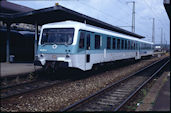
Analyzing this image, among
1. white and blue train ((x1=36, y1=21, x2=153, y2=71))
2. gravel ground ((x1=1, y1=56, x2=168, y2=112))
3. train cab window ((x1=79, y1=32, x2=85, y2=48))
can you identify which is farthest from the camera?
train cab window ((x1=79, y1=32, x2=85, y2=48))

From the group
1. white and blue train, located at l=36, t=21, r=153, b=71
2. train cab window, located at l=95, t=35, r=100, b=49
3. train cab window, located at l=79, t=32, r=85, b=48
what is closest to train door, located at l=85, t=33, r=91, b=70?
white and blue train, located at l=36, t=21, r=153, b=71

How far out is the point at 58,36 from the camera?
1059cm

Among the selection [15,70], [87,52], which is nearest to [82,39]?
[87,52]

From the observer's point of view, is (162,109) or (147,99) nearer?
(162,109)

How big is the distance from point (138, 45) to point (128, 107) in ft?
58.9

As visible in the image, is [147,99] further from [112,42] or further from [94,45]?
[112,42]

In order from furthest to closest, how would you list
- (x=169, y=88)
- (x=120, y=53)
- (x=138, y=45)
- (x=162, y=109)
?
1. (x=138, y=45)
2. (x=120, y=53)
3. (x=169, y=88)
4. (x=162, y=109)

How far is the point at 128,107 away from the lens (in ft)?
20.7

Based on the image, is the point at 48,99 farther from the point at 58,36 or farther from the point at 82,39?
the point at 58,36

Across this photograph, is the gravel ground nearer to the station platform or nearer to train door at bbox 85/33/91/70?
train door at bbox 85/33/91/70

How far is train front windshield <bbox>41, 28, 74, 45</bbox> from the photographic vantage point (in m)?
10.2

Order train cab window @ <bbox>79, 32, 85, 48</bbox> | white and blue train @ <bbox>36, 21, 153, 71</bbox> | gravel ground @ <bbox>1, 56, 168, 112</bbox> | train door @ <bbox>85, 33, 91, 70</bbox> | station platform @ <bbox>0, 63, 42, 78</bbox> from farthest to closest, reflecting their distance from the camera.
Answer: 1. station platform @ <bbox>0, 63, 42, 78</bbox>
2. train door @ <bbox>85, 33, 91, 70</bbox>
3. train cab window @ <bbox>79, 32, 85, 48</bbox>
4. white and blue train @ <bbox>36, 21, 153, 71</bbox>
5. gravel ground @ <bbox>1, 56, 168, 112</bbox>

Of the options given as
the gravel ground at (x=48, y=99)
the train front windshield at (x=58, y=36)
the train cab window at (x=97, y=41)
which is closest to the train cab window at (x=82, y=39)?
the train front windshield at (x=58, y=36)

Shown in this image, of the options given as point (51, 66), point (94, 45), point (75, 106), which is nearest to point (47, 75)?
point (51, 66)
